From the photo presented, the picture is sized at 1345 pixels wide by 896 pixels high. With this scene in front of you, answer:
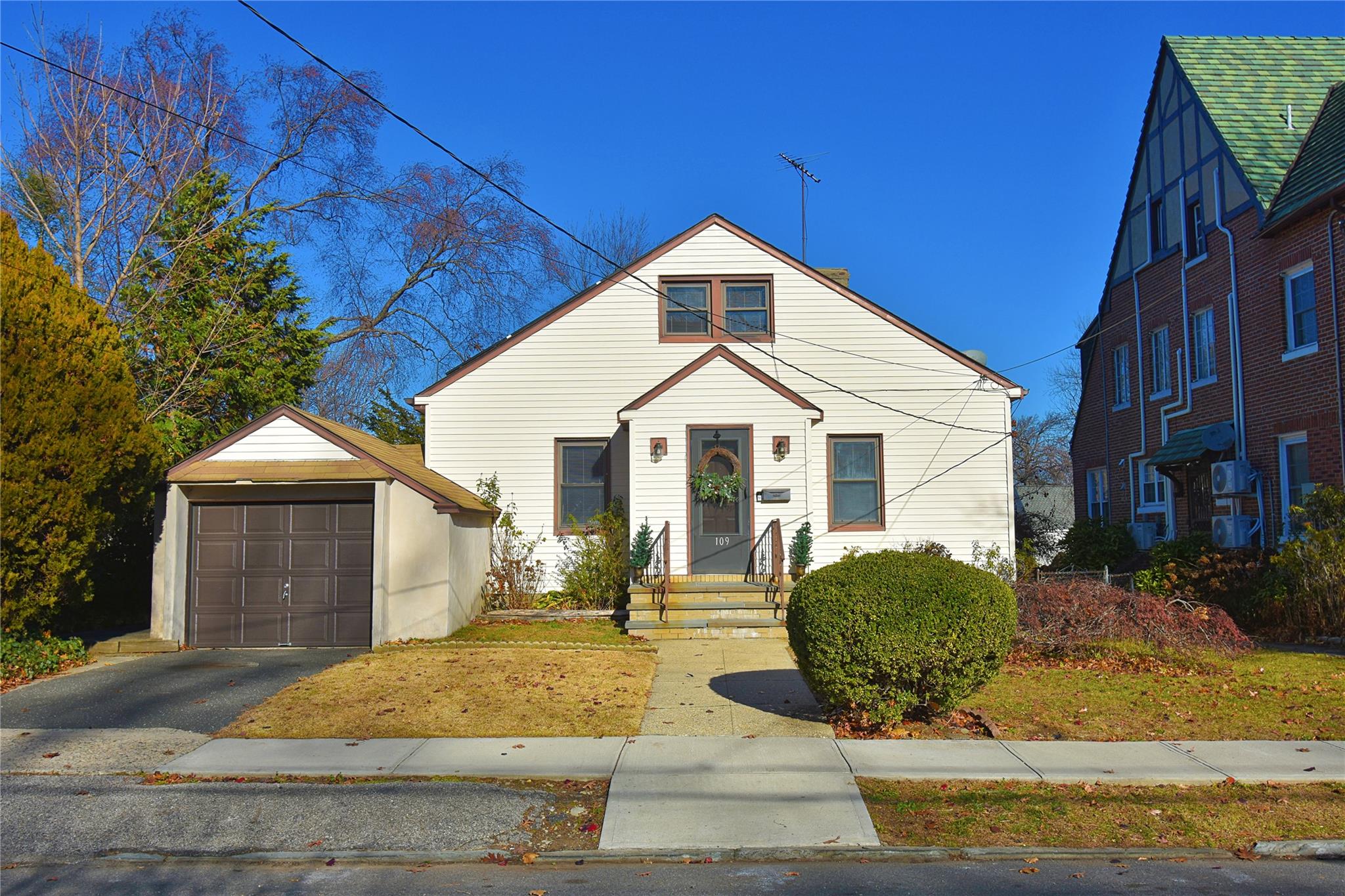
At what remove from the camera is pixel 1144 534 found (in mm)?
20203

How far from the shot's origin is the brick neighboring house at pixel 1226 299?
50.6 feet

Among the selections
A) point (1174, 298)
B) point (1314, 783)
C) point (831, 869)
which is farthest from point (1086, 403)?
point (831, 869)

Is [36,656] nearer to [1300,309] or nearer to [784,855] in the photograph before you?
[784,855]

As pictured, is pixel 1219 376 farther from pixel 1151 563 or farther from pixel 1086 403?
pixel 1086 403

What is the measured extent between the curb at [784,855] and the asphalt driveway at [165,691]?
3527mm

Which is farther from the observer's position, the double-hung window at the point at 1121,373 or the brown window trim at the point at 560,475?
the double-hung window at the point at 1121,373

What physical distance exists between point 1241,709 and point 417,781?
7914 millimetres

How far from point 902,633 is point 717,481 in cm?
766

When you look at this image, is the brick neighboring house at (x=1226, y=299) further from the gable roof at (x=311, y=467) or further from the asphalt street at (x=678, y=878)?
the gable roof at (x=311, y=467)

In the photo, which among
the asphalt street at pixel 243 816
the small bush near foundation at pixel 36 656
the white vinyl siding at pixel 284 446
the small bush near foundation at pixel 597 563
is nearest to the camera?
the asphalt street at pixel 243 816

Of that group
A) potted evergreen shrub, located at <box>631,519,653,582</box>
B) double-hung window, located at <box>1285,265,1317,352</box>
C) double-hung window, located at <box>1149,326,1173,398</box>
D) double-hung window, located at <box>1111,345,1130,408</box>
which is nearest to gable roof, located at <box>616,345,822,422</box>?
potted evergreen shrub, located at <box>631,519,653,582</box>

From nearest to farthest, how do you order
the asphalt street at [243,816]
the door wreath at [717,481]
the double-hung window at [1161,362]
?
the asphalt street at [243,816] < the door wreath at [717,481] < the double-hung window at [1161,362]

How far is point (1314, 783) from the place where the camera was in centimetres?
714

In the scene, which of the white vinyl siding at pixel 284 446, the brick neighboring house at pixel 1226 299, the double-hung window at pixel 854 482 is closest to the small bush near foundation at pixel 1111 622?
the brick neighboring house at pixel 1226 299
